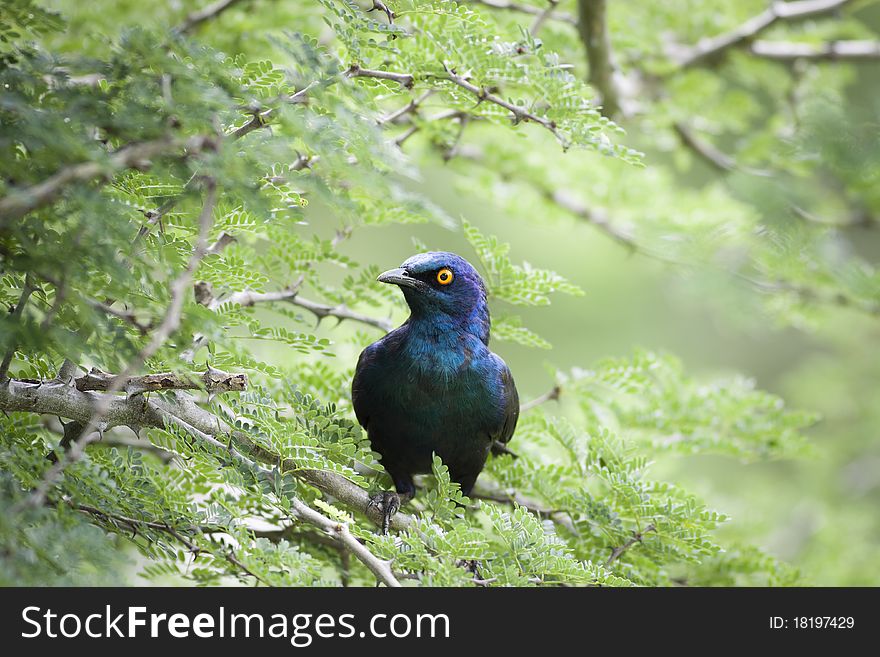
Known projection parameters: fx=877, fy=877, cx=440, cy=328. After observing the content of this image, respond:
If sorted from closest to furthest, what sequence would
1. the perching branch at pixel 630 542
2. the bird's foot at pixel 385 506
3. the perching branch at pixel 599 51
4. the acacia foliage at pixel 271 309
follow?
the acacia foliage at pixel 271 309
the bird's foot at pixel 385 506
the perching branch at pixel 630 542
the perching branch at pixel 599 51

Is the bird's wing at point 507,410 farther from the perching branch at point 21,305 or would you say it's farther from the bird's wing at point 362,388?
the perching branch at point 21,305

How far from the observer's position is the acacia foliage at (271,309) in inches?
74.9

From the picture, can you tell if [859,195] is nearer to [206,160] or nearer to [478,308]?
[478,308]

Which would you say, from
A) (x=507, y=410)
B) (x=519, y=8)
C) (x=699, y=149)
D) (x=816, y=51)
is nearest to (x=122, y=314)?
(x=507, y=410)

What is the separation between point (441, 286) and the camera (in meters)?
3.58

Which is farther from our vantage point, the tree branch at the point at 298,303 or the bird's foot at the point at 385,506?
the tree branch at the point at 298,303

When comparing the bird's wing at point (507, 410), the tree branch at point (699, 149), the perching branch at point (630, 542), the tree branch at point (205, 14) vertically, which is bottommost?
the perching branch at point (630, 542)

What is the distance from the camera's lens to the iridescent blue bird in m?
3.47

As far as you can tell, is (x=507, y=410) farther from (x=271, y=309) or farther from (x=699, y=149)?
(x=699, y=149)

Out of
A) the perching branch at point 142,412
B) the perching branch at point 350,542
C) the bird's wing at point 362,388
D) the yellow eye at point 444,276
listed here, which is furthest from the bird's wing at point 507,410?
the perching branch at point 350,542

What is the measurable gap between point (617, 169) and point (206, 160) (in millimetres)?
3927
